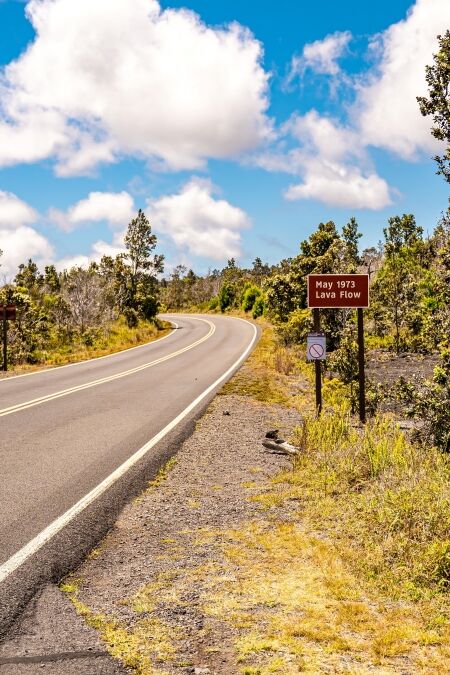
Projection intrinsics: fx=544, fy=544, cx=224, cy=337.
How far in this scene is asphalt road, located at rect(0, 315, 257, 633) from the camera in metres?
4.49

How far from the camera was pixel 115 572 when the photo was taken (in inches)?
167

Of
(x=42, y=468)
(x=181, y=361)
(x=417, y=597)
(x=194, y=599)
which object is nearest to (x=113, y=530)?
(x=194, y=599)

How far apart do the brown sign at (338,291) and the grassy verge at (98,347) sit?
41.6 ft

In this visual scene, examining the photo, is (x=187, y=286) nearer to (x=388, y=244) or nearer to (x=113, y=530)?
(x=388, y=244)

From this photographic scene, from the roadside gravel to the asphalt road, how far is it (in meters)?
0.29

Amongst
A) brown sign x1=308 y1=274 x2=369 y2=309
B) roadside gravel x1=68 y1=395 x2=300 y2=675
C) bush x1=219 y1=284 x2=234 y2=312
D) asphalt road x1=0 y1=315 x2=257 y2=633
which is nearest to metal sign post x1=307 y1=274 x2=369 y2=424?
brown sign x1=308 y1=274 x2=369 y2=309

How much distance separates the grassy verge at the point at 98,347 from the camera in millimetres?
23200

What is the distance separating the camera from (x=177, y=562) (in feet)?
14.3

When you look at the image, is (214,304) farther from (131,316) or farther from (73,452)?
(73,452)

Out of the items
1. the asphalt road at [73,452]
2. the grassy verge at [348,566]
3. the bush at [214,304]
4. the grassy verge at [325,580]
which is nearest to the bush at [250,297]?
the bush at [214,304]

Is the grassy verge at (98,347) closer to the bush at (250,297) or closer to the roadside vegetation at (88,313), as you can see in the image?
the roadside vegetation at (88,313)

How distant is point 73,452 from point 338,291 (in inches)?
220

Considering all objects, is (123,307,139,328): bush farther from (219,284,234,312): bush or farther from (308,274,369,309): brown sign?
(308,274,369,309): brown sign

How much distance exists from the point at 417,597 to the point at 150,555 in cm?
209
